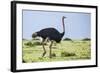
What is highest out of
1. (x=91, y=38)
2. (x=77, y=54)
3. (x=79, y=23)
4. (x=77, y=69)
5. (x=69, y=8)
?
(x=69, y=8)

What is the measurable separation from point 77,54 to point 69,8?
0.36 m

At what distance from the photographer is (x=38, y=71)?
153cm

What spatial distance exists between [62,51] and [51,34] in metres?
0.16

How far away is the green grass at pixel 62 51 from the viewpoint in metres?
1.50

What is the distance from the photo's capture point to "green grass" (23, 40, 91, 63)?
1.50 metres

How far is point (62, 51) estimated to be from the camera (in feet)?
5.24

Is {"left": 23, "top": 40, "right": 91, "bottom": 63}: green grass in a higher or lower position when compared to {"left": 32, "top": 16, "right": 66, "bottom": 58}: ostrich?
lower

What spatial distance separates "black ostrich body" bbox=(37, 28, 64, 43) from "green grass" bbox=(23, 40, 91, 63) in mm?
49

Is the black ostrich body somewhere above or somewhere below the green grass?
above

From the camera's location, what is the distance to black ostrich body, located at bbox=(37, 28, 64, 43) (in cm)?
154

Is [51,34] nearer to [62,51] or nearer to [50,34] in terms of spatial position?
[50,34]

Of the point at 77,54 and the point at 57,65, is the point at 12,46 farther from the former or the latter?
the point at 77,54

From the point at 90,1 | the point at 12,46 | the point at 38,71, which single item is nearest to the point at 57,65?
the point at 38,71

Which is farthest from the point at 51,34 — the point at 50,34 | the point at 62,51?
the point at 62,51
